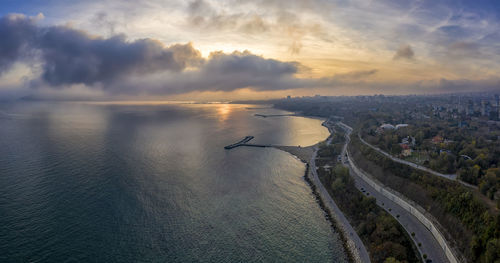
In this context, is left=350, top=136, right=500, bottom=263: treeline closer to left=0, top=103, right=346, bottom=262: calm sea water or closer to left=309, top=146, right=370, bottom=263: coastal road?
left=309, top=146, right=370, bottom=263: coastal road

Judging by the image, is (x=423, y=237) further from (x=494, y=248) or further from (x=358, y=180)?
(x=358, y=180)

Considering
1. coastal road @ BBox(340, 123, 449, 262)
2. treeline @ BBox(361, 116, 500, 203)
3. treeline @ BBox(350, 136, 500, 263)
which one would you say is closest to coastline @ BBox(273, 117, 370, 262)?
coastal road @ BBox(340, 123, 449, 262)

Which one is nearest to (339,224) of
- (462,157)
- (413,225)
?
(413,225)

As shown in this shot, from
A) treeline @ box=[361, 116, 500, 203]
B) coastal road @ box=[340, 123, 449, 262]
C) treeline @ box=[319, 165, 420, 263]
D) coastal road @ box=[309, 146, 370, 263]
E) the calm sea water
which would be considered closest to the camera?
treeline @ box=[319, 165, 420, 263]

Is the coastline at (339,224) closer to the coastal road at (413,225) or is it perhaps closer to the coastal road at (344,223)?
the coastal road at (344,223)

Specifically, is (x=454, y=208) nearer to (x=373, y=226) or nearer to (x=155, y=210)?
(x=373, y=226)

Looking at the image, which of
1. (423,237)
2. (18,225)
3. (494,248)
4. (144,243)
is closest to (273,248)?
(144,243)

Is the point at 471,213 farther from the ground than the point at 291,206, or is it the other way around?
the point at 471,213
